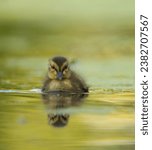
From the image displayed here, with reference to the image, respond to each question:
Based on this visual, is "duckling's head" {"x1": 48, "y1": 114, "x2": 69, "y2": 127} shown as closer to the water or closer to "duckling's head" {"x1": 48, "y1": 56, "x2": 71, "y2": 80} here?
the water

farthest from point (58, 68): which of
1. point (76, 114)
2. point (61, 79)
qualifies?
point (76, 114)

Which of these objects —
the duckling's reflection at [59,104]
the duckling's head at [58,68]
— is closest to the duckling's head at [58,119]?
the duckling's reflection at [59,104]

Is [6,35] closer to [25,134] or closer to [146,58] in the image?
[25,134]

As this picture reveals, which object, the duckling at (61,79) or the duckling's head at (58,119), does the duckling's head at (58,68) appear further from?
the duckling's head at (58,119)

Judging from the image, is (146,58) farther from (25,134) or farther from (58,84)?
(25,134)

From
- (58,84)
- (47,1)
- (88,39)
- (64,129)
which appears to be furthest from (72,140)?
(47,1)

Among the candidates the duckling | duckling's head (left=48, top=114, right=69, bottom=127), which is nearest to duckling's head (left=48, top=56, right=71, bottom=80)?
the duckling

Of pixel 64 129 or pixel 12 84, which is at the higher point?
pixel 12 84

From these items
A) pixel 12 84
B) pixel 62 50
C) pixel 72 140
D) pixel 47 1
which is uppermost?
pixel 47 1
